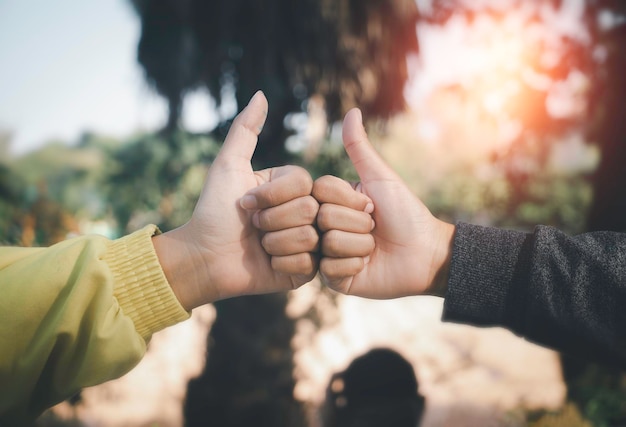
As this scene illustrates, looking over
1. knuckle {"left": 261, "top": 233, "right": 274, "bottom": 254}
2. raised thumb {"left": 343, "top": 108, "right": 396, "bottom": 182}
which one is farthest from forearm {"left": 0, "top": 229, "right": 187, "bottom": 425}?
raised thumb {"left": 343, "top": 108, "right": 396, "bottom": 182}

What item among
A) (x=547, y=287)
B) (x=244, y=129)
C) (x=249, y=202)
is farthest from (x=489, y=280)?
(x=244, y=129)

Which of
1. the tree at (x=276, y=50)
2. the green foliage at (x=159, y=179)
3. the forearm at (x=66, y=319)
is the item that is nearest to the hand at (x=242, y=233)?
the forearm at (x=66, y=319)

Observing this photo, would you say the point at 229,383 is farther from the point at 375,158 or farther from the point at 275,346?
the point at 375,158

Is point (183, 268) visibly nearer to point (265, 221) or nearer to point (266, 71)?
point (265, 221)

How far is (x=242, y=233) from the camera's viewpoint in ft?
4.54

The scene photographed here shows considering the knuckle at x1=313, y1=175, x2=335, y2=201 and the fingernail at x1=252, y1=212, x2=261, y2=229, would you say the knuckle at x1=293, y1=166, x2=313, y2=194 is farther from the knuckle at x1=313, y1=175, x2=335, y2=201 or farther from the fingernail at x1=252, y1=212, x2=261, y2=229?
the fingernail at x1=252, y1=212, x2=261, y2=229

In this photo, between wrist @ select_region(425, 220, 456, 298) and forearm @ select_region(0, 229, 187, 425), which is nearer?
forearm @ select_region(0, 229, 187, 425)

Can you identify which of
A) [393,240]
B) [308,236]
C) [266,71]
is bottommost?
[393,240]

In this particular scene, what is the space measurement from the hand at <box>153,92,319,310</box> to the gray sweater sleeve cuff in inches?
17.4

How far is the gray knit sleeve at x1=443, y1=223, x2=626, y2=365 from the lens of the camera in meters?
1.19

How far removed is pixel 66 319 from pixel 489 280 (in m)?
1.16

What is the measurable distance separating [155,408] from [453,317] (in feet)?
8.18

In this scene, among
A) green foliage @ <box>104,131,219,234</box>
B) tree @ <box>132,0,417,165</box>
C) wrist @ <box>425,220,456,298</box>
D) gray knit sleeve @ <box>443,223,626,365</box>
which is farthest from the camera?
green foliage @ <box>104,131,219,234</box>

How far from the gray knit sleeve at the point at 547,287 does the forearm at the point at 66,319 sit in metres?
0.91
